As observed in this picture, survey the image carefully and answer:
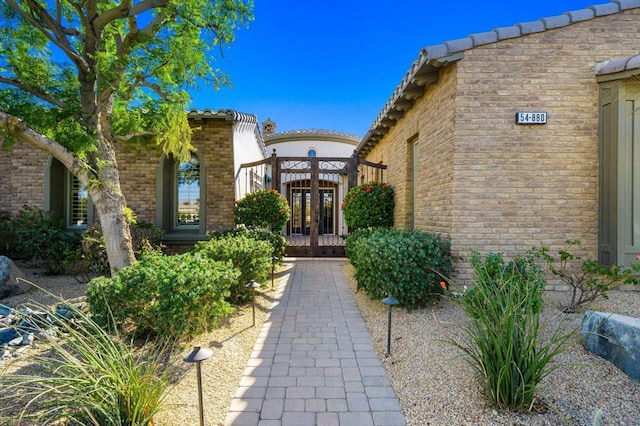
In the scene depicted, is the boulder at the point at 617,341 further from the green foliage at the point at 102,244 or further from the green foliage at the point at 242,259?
the green foliage at the point at 102,244

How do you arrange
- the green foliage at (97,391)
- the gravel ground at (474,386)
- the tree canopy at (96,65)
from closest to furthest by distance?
the green foliage at (97,391) → the gravel ground at (474,386) → the tree canopy at (96,65)

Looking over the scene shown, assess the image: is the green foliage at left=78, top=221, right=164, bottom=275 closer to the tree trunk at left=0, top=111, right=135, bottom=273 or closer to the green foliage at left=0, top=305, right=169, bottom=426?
the tree trunk at left=0, top=111, right=135, bottom=273

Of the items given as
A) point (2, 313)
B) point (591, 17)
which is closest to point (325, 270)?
point (2, 313)

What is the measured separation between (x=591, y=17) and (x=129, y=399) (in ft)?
24.2

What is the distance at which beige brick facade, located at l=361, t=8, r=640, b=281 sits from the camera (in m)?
4.84

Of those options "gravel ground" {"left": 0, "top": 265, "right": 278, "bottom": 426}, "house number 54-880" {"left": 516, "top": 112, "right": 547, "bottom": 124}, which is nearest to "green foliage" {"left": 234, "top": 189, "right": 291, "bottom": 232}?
"gravel ground" {"left": 0, "top": 265, "right": 278, "bottom": 426}

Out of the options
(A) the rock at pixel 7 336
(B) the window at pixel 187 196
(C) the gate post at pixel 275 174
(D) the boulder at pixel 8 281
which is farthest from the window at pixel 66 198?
(A) the rock at pixel 7 336

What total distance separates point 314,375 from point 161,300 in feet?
5.54

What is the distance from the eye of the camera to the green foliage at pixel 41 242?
7164 millimetres

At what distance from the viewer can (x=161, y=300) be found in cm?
317

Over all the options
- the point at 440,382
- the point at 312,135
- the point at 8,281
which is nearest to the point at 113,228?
the point at 8,281

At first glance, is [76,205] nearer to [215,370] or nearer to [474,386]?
[215,370]

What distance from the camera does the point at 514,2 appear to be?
239 inches

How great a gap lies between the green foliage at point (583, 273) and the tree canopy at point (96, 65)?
6.08m
